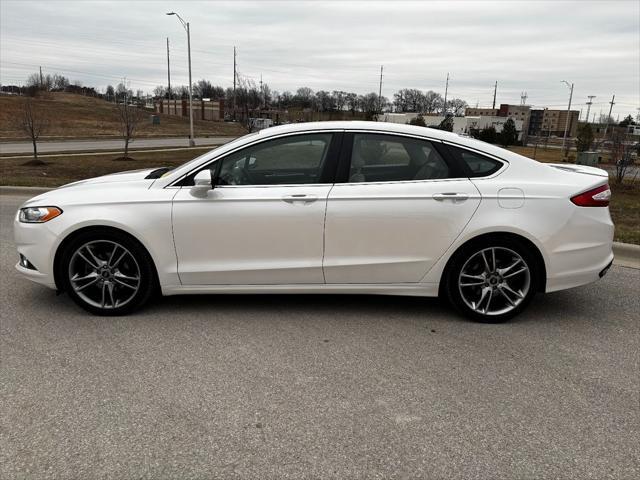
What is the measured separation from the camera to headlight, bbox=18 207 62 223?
4262 mm

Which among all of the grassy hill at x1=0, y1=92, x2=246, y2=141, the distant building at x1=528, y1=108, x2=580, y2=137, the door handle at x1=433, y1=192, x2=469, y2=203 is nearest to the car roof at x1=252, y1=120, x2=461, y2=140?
the door handle at x1=433, y1=192, x2=469, y2=203

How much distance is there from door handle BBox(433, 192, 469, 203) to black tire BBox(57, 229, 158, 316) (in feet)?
7.81

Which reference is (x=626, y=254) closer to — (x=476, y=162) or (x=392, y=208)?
(x=476, y=162)

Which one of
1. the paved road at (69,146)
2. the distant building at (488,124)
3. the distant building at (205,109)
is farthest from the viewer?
the distant building at (205,109)

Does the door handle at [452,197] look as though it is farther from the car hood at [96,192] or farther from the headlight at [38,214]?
the headlight at [38,214]

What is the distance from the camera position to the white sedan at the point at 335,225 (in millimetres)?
4180

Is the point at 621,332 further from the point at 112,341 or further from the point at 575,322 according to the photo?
the point at 112,341

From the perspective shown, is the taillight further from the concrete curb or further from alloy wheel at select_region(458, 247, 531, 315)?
the concrete curb

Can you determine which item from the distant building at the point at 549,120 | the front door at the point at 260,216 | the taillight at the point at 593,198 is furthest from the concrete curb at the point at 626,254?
the distant building at the point at 549,120

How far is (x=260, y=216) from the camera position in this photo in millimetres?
4164

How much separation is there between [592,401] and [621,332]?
1.38 m

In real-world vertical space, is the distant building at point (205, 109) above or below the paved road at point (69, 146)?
above

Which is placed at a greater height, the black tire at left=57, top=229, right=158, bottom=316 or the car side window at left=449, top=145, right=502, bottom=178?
the car side window at left=449, top=145, right=502, bottom=178

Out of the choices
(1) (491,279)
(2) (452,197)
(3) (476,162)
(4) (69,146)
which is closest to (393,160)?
(2) (452,197)
